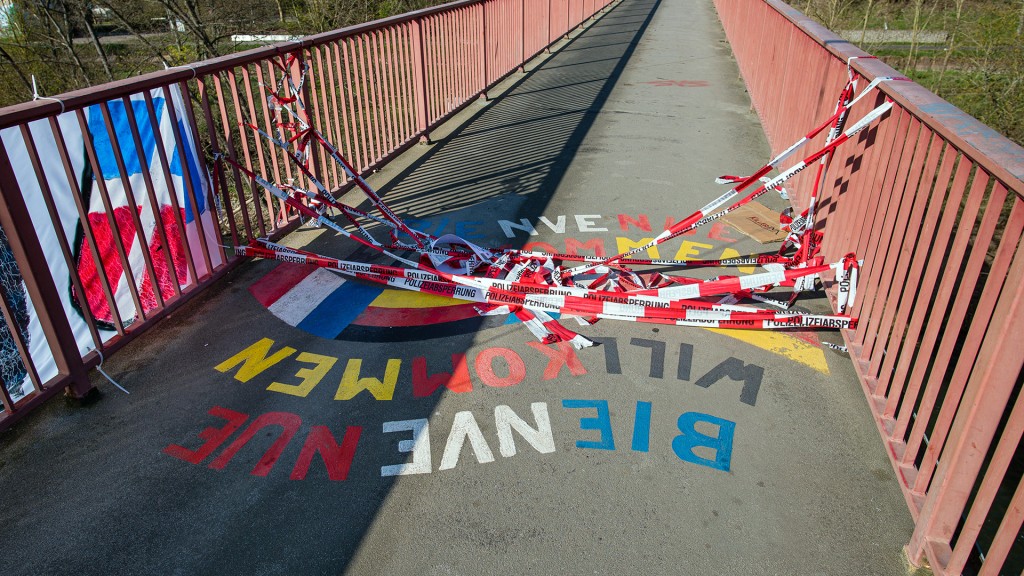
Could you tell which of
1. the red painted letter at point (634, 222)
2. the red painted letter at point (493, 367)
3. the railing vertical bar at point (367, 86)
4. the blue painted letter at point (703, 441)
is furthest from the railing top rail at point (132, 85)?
the blue painted letter at point (703, 441)

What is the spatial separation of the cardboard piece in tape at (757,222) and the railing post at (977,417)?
11.6 feet

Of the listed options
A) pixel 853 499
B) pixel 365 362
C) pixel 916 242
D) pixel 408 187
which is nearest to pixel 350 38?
pixel 408 187

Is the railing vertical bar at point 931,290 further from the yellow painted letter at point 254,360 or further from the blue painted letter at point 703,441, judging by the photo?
the yellow painted letter at point 254,360

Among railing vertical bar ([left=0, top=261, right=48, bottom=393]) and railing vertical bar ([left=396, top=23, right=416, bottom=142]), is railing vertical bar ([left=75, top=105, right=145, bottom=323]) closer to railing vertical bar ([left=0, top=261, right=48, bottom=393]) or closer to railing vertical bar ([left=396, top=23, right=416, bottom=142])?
railing vertical bar ([left=0, top=261, right=48, bottom=393])

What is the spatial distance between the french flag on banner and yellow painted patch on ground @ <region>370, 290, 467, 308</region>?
1.34 meters

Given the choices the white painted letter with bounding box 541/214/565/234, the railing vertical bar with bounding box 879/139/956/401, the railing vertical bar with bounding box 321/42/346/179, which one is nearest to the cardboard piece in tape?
the white painted letter with bounding box 541/214/565/234

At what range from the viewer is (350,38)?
686 cm

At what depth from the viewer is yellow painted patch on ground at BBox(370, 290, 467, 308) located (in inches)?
189

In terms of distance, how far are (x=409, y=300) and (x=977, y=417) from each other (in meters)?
3.48

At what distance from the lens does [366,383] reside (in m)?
3.93

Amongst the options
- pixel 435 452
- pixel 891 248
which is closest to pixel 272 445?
pixel 435 452

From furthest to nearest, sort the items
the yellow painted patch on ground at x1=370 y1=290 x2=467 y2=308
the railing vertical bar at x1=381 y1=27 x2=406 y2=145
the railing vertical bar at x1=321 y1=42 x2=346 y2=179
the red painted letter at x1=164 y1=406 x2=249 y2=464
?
1. the railing vertical bar at x1=381 y1=27 x2=406 y2=145
2. the railing vertical bar at x1=321 y1=42 x2=346 y2=179
3. the yellow painted patch on ground at x1=370 y1=290 x2=467 y2=308
4. the red painted letter at x1=164 y1=406 x2=249 y2=464

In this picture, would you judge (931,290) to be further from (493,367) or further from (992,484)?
(493,367)

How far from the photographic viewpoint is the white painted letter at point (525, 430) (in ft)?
11.2
